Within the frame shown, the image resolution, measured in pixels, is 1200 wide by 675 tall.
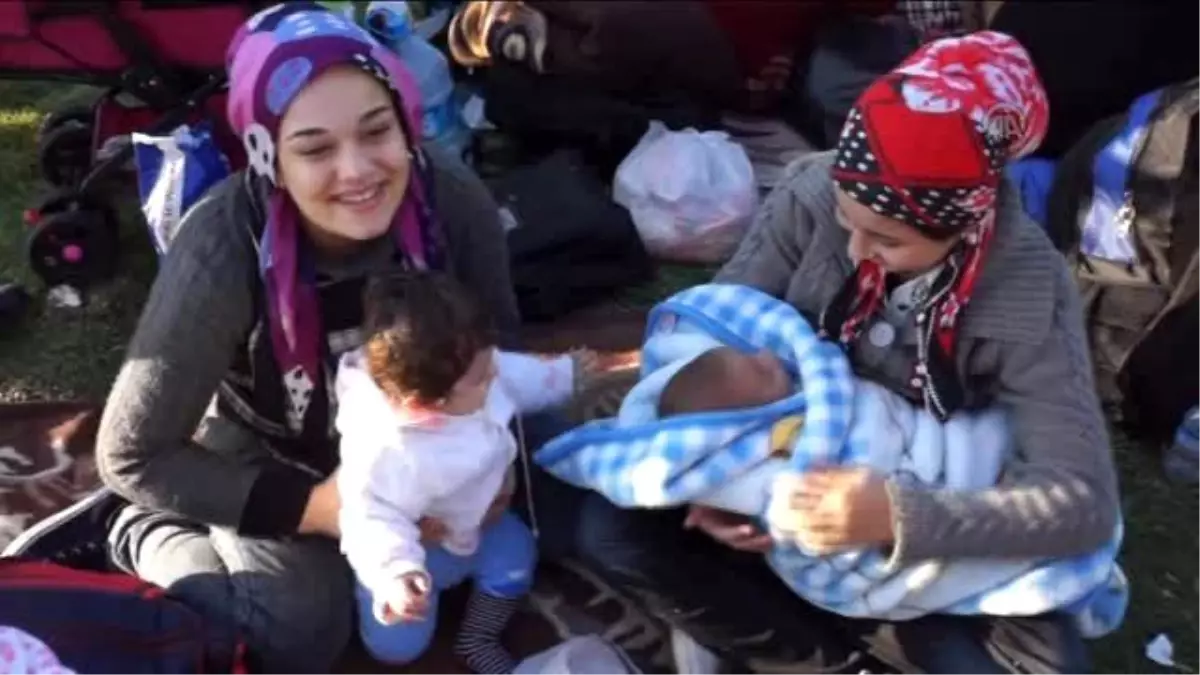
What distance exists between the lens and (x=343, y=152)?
244 cm

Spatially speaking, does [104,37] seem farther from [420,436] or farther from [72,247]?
[420,436]

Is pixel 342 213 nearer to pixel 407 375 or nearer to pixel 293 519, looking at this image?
pixel 407 375

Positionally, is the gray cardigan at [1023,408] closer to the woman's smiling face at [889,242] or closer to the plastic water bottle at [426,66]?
the woman's smiling face at [889,242]

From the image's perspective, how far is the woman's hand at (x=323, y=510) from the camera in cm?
254

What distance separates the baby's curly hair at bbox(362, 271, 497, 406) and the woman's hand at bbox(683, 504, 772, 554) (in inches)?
17.3

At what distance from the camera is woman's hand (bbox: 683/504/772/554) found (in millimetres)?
2518

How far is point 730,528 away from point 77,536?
3.67 feet

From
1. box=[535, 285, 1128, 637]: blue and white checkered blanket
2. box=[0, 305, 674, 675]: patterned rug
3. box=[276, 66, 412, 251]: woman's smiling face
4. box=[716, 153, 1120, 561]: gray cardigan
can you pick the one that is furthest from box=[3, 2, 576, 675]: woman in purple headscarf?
box=[716, 153, 1120, 561]: gray cardigan

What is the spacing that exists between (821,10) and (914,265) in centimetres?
183

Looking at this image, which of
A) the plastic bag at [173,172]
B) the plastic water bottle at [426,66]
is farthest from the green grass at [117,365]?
the plastic water bottle at [426,66]

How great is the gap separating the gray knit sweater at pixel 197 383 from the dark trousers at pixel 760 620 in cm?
54

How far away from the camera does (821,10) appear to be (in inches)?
163

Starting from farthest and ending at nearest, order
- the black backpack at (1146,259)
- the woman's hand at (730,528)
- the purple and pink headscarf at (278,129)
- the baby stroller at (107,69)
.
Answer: the baby stroller at (107,69), the black backpack at (1146,259), the woman's hand at (730,528), the purple and pink headscarf at (278,129)

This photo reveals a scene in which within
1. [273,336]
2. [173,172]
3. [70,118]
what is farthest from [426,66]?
[273,336]
